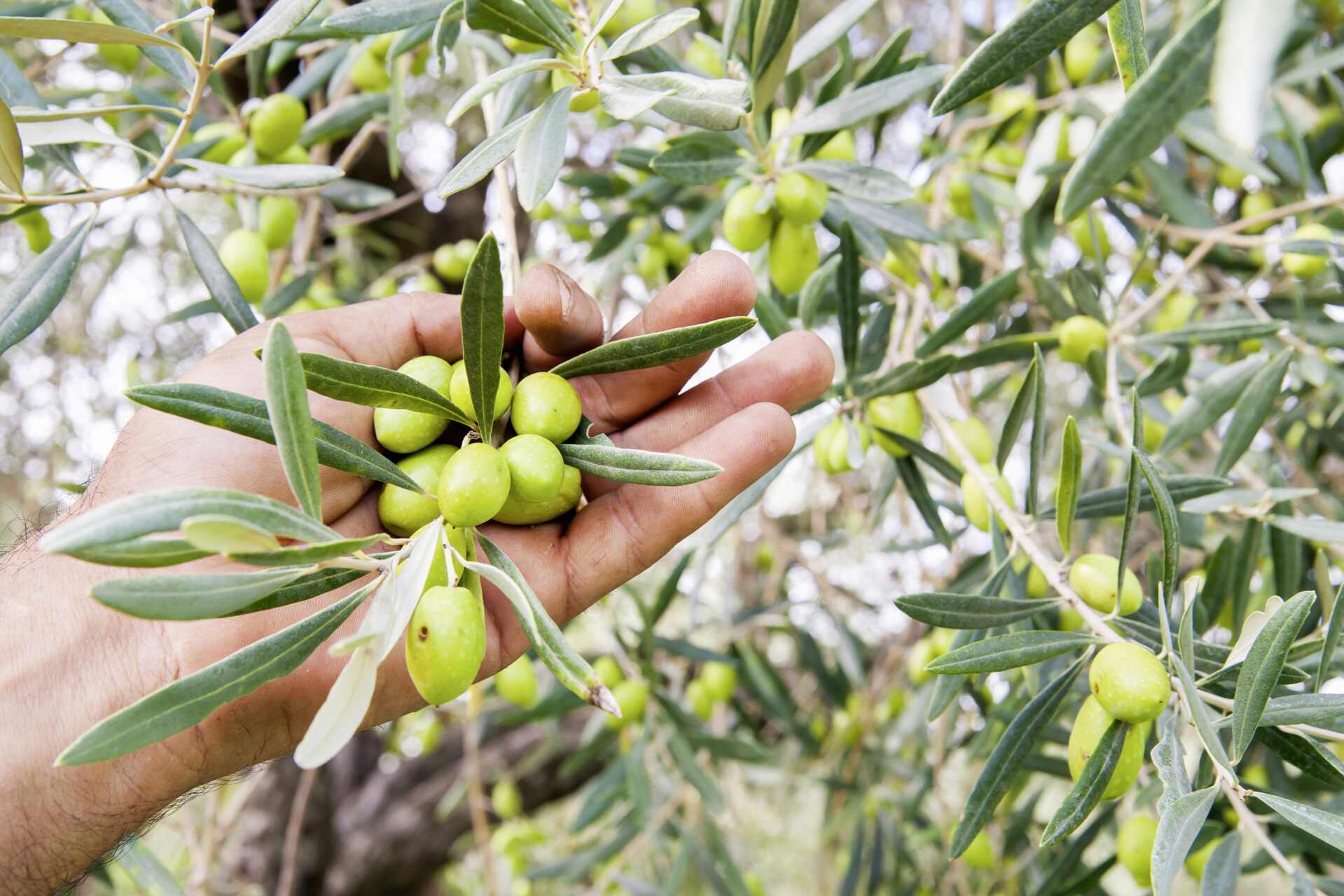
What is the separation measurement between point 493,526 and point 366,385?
42cm

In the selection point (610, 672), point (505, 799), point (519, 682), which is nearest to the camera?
point (519, 682)

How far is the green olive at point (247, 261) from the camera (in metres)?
1.52

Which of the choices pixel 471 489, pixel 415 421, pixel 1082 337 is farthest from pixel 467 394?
pixel 1082 337

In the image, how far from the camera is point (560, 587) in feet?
4.16

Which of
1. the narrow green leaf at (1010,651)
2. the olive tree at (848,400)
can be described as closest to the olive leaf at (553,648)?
the olive tree at (848,400)

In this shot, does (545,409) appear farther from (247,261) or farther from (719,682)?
(719,682)

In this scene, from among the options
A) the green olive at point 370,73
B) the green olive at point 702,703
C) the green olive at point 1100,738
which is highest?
the green olive at point 370,73

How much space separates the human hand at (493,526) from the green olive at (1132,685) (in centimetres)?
47

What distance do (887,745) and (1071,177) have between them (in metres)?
2.35

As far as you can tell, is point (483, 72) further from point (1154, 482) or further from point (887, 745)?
point (887, 745)

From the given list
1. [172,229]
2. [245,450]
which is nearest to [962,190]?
[245,450]

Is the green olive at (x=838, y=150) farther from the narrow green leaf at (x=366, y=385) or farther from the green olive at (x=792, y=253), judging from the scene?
the narrow green leaf at (x=366, y=385)

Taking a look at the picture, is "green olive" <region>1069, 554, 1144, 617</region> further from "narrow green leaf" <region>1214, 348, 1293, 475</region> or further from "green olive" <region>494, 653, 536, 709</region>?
"green olive" <region>494, 653, 536, 709</region>

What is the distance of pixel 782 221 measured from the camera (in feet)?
4.38
